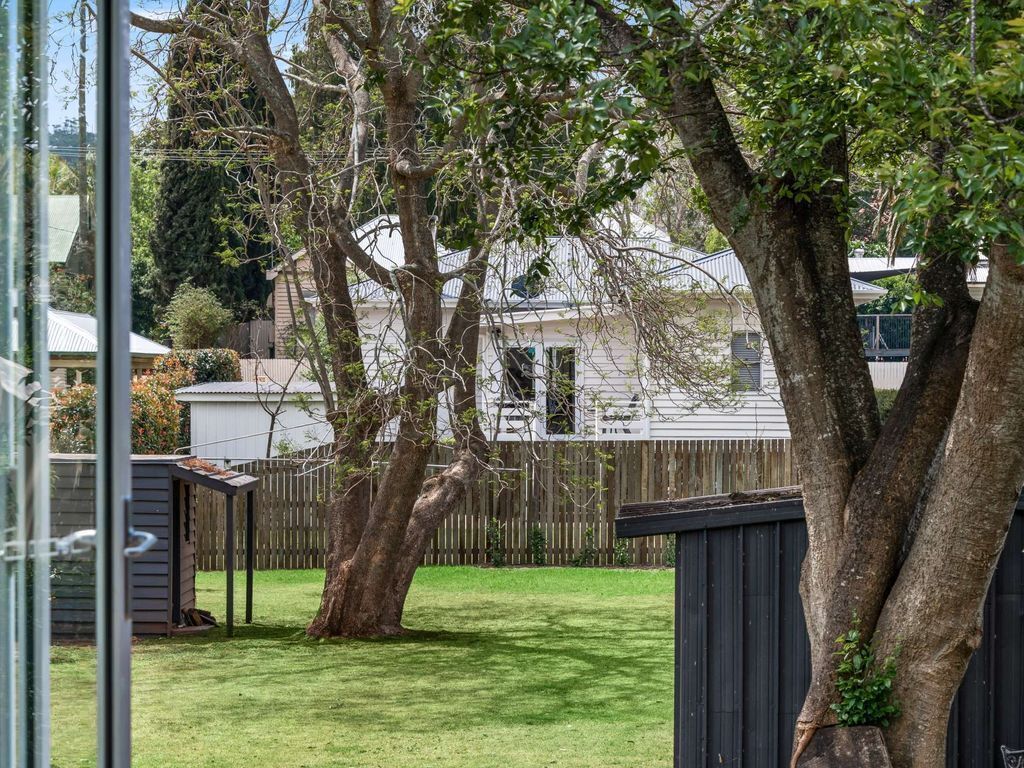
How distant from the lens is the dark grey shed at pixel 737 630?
6.68m

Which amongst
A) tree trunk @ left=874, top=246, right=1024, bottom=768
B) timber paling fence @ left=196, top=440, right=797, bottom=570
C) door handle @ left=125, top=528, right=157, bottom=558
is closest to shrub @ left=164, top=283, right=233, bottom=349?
timber paling fence @ left=196, top=440, right=797, bottom=570

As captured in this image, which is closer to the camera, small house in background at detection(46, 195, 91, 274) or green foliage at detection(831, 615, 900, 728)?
small house in background at detection(46, 195, 91, 274)

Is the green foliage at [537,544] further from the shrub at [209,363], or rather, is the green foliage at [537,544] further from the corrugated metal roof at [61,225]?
the corrugated metal roof at [61,225]

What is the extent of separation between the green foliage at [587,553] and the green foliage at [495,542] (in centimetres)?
105

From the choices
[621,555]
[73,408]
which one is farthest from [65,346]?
[621,555]

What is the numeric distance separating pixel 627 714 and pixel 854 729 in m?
4.38

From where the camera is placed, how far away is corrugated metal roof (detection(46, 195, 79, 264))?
2.82m

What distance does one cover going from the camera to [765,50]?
538 centimetres

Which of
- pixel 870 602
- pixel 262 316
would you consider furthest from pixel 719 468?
pixel 262 316

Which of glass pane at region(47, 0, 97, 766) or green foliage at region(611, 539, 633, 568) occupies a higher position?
glass pane at region(47, 0, 97, 766)

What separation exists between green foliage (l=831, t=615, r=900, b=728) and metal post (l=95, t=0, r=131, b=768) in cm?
351

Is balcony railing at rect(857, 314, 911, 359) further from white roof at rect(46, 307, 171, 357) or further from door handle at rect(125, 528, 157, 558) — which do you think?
door handle at rect(125, 528, 157, 558)

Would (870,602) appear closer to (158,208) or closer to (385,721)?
(385,721)

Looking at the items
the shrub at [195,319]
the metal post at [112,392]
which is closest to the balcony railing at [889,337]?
the shrub at [195,319]
